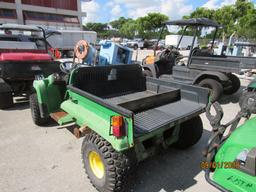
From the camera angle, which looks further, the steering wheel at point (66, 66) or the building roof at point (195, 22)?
the building roof at point (195, 22)

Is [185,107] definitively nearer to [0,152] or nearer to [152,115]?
[152,115]

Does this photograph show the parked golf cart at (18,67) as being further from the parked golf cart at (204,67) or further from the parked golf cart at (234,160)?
the parked golf cart at (234,160)

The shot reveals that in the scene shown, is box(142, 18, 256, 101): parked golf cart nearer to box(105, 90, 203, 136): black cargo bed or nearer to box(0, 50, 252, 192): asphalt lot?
box(0, 50, 252, 192): asphalt lot

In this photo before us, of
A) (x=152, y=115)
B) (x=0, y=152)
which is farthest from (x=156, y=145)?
(x=0, y=152)

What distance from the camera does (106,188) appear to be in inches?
89.7

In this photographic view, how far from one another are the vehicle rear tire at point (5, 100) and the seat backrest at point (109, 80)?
2.75 metres

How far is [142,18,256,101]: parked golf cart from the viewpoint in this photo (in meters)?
5.46

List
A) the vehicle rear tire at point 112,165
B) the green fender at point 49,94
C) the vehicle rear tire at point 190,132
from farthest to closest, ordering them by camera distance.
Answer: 1. the green fender at point 49,94
2. the vehicle rear tire at point 190,132
3. the vehicle rear tire at point 112,165

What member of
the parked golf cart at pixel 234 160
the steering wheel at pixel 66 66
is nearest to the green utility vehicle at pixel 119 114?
the steering wheel at pixel 66 66

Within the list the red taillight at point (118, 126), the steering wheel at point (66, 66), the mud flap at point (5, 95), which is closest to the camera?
the red taillight at point (118, 126)

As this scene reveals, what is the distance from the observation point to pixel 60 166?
294 cm

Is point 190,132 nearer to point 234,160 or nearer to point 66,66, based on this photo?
point 234,160

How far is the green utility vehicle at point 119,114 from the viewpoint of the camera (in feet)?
6.99
